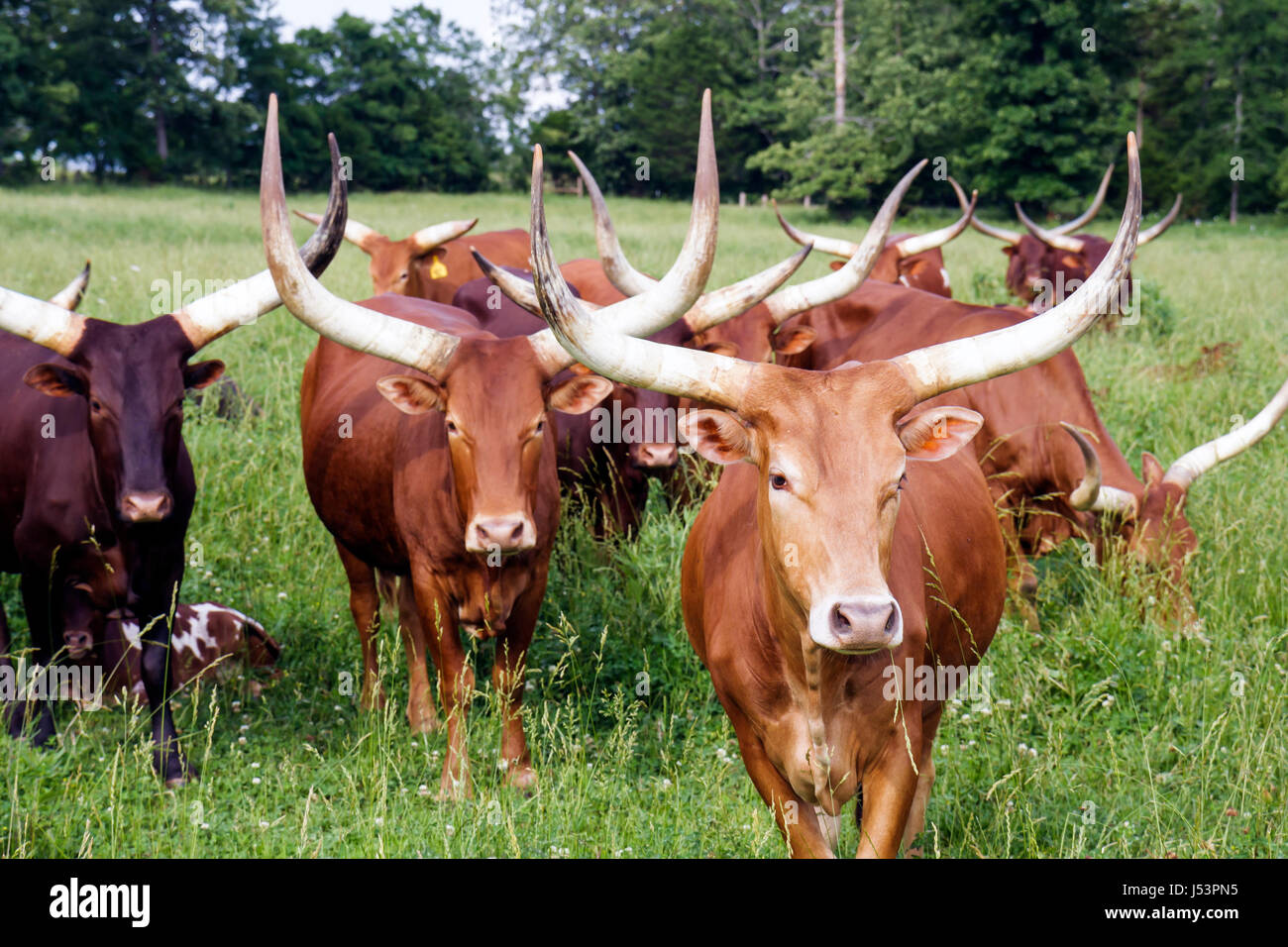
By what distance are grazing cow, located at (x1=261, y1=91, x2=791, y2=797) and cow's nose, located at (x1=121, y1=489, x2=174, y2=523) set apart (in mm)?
845

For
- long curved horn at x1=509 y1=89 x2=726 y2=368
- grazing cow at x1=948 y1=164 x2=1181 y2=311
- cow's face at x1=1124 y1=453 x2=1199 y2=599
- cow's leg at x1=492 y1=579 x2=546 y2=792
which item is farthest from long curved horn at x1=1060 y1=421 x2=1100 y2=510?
grazing cow at x1=948 y1=164 x2=1181 y2=311

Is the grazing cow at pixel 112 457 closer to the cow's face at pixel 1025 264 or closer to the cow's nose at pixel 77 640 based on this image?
the cow's nose at pixel 77 640

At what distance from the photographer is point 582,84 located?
49250mm

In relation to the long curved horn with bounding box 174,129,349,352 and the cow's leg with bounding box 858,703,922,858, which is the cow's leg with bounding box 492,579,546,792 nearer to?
the long curved horn with bounding box 174,129,349,352

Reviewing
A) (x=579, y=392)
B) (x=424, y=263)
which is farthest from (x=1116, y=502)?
(x=424, y=263)

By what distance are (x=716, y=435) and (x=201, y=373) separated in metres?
2.55

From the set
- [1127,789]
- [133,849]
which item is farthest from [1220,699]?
[133,849]

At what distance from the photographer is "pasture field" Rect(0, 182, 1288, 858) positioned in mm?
3777

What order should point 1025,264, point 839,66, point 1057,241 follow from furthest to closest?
point 839,66 < point 1025,264 < point 1057,241

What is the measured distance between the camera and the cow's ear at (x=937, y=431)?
2.91 metres

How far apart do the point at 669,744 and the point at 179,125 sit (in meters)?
46.9

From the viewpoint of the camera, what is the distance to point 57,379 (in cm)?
424

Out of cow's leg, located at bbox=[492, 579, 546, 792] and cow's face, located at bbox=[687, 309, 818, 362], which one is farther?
cow's face, located at bbox=[687, 309, 818, 362]

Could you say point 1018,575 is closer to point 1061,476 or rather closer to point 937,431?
point 1061,476
